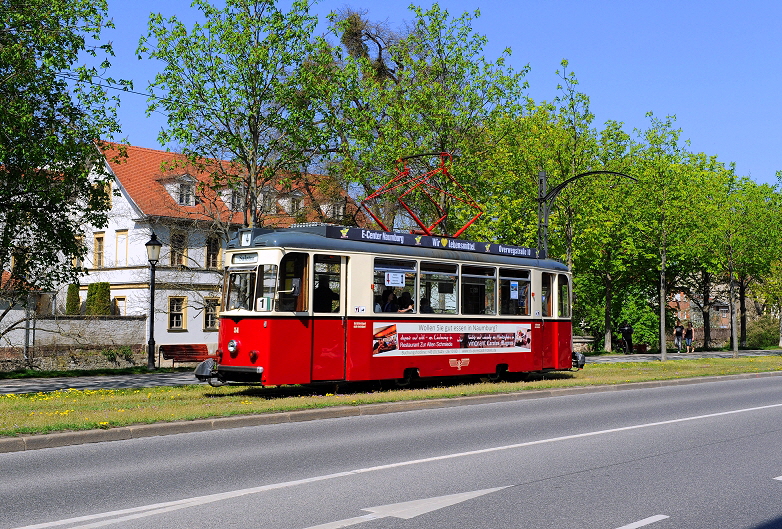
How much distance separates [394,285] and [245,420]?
6621 millimetres

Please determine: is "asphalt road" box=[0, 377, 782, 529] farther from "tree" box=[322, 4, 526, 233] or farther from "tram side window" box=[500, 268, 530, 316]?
"tree" box=[322, 4, 526, 233]

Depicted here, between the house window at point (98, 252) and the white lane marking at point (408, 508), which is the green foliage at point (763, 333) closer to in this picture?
the house window at point (98, 252)

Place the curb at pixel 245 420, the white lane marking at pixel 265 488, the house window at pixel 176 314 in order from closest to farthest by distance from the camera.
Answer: the white lane marking at pixel 265 488
the curb at pixel 245 420
the house window at pixel 176 314

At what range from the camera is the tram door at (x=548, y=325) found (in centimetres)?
2342

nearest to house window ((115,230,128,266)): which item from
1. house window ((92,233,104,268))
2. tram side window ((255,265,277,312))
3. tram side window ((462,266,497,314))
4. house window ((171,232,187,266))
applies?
house window ((92,233,104,268))

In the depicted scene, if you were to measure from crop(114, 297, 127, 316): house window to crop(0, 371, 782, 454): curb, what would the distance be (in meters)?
35.3

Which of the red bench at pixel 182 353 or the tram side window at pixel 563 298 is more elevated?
the tram side window at pixel 563 298

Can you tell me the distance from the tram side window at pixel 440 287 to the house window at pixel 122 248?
34.6m

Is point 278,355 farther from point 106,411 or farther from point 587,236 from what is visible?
point 587,236

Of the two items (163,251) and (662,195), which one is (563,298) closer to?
(662,195)

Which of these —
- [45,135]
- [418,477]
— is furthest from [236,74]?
[418,477]

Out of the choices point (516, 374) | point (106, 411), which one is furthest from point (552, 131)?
point (106, 411)

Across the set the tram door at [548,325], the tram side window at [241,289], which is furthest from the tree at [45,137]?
the tram door at [548,325]

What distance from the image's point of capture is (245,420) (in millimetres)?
13250
